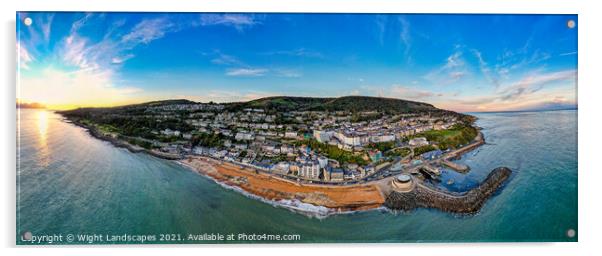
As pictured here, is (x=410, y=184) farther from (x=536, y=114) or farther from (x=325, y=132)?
(x=536, y=114)

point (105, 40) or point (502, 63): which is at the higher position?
point (105, 40)

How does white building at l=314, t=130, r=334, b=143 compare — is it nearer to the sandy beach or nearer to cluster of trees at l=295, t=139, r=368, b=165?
cluster of trees at l=295, t=139, r=368, b=165

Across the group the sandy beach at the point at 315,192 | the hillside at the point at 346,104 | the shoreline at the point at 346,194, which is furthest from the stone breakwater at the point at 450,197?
the hillside at the point at 346,104

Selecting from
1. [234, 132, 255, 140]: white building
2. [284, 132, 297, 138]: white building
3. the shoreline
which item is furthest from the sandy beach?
[284, 132, 297, 138]: white building

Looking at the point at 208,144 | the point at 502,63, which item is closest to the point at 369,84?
the point at 502,63

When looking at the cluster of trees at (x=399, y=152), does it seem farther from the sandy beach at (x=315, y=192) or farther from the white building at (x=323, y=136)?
the white building at (x=323, y=136)

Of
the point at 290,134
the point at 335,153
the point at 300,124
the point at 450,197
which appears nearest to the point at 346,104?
the point at 335,153
